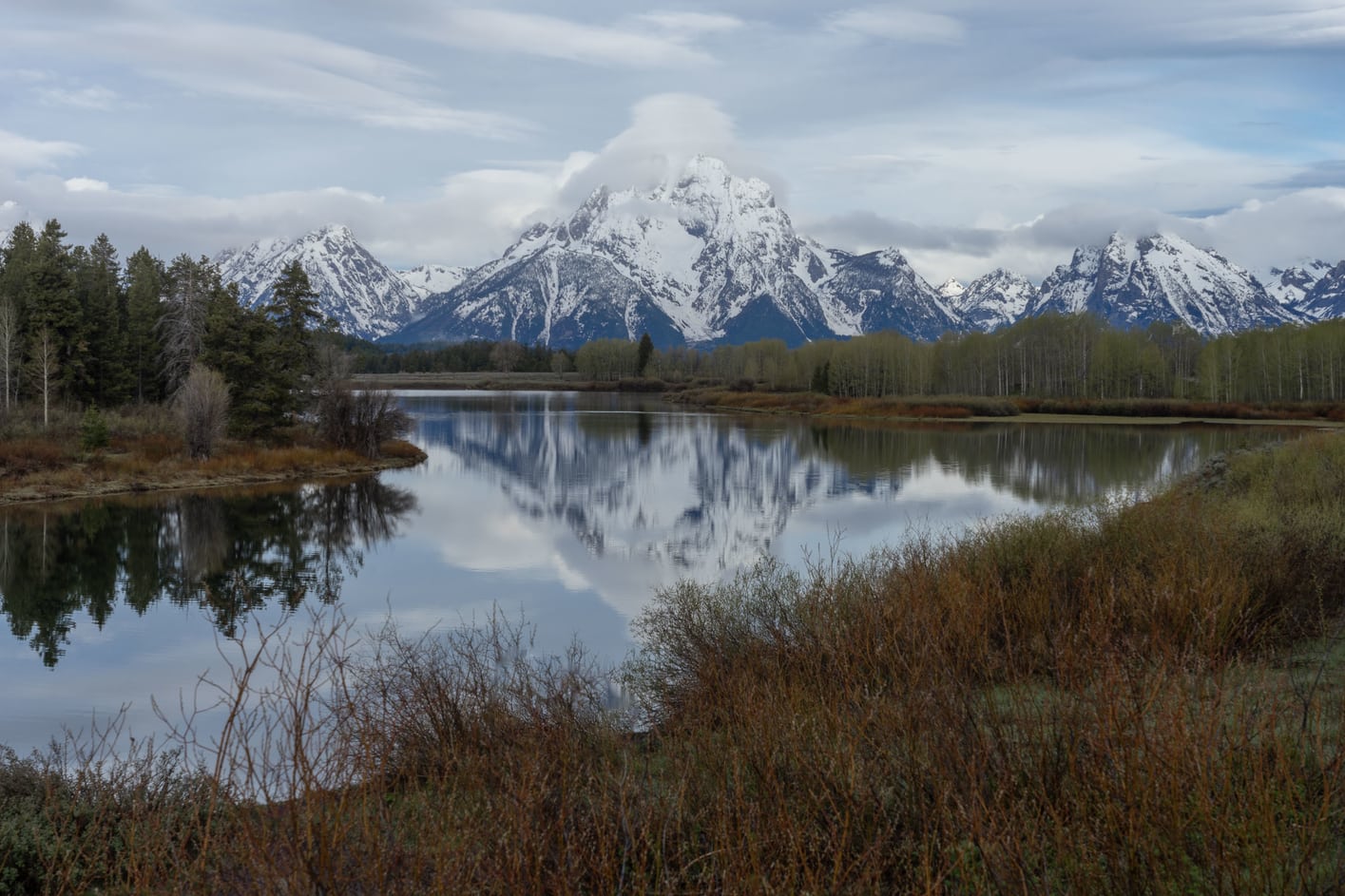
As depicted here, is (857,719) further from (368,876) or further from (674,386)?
(674,386)

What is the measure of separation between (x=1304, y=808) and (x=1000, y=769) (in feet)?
5.61

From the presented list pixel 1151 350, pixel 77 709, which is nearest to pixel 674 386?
pixel 1151 350

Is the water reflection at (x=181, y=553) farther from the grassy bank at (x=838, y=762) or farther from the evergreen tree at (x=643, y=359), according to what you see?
the evergreen tree at (x=643, y=359)

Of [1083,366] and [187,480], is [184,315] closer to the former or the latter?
[187,480]

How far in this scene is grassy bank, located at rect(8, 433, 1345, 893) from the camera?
4.48m

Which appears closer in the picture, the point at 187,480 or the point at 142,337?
the point at 187,480

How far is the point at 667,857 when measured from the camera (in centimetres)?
552

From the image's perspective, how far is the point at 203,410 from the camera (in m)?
41.8

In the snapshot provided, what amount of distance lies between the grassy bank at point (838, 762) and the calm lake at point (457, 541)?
1.50 metres

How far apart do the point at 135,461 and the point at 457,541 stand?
19.9 m

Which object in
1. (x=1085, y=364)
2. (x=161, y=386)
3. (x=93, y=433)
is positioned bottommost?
(x=93, y=433)

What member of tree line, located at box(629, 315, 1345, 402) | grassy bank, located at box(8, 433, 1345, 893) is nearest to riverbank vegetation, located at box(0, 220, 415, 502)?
grassy bank, located at box(8, 433, 1345, 893)

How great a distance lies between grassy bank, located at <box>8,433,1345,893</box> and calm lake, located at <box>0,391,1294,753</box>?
1496 mm

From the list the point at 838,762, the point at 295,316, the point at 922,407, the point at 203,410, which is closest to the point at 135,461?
the point at 203,410
